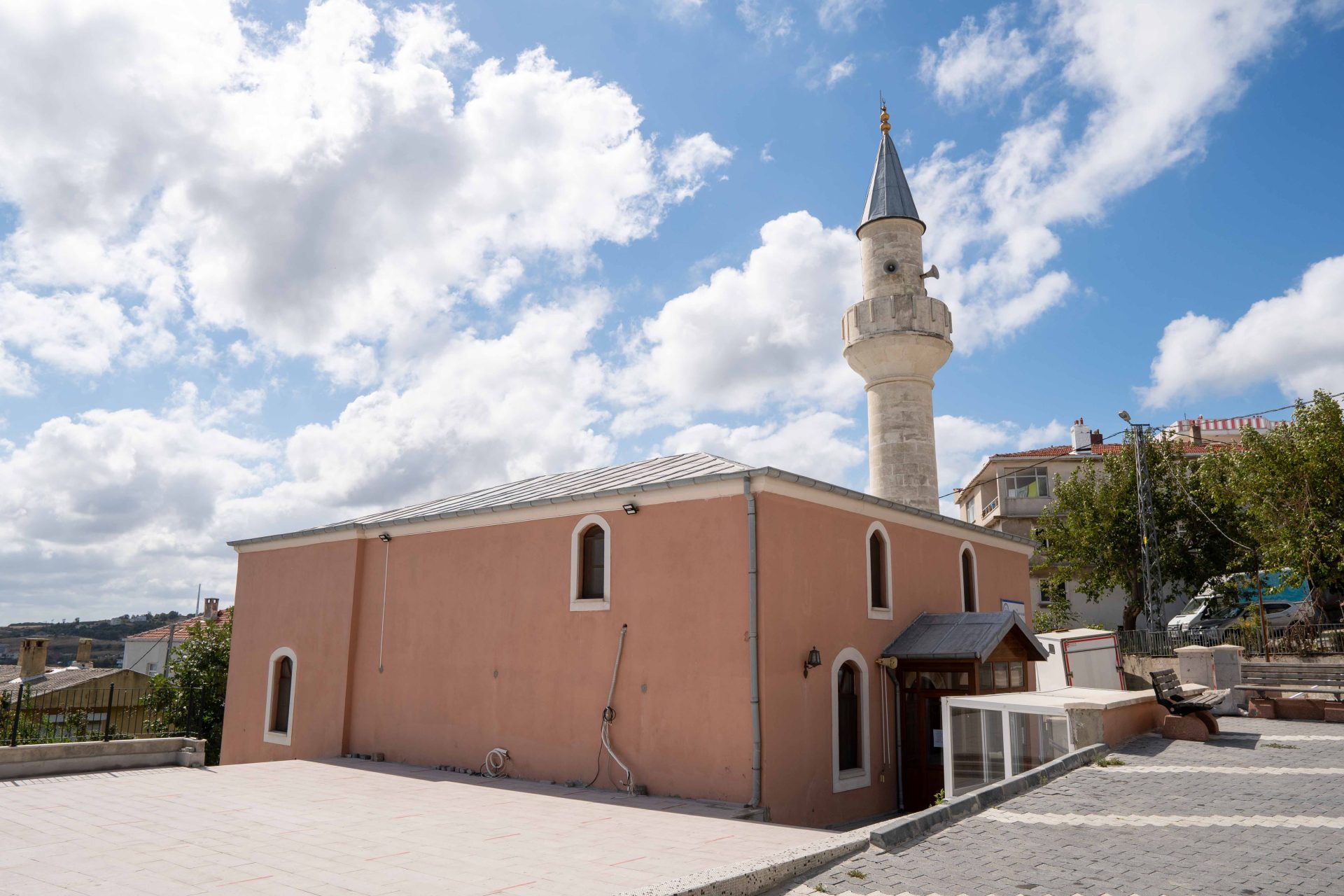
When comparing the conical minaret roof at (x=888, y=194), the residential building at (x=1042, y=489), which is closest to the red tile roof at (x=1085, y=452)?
the residential building at (x=1042, y=489)

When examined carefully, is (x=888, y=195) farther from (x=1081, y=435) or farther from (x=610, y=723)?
(x=1081, y=435)

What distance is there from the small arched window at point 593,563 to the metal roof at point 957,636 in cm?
466

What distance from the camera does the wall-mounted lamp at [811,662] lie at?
11891 millimetres

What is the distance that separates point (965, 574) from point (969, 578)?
0.13 meters

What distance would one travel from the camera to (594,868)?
7125 mm

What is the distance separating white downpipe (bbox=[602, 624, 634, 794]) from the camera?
12023 millimetres

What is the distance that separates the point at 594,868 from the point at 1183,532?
1232 inches

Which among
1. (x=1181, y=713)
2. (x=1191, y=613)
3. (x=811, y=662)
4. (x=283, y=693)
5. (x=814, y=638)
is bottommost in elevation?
(x=283, y=693)

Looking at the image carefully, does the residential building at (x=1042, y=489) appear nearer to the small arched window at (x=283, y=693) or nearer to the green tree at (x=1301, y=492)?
the green tree at (x=1301, y=492)

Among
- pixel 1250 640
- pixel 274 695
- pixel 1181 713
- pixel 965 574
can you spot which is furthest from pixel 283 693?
pixel 1250 640

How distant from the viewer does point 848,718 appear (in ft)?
42.4

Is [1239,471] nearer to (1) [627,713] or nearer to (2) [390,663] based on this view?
(1) [627,713]

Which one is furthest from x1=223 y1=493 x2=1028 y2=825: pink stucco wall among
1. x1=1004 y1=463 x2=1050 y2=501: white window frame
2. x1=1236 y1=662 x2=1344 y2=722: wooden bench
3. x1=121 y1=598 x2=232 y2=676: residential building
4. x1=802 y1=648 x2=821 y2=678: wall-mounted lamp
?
x1=121 y1=598 x2=232 y2=676: residential building

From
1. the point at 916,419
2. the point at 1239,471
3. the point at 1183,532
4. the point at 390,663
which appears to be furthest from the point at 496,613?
the point at 1183,532
